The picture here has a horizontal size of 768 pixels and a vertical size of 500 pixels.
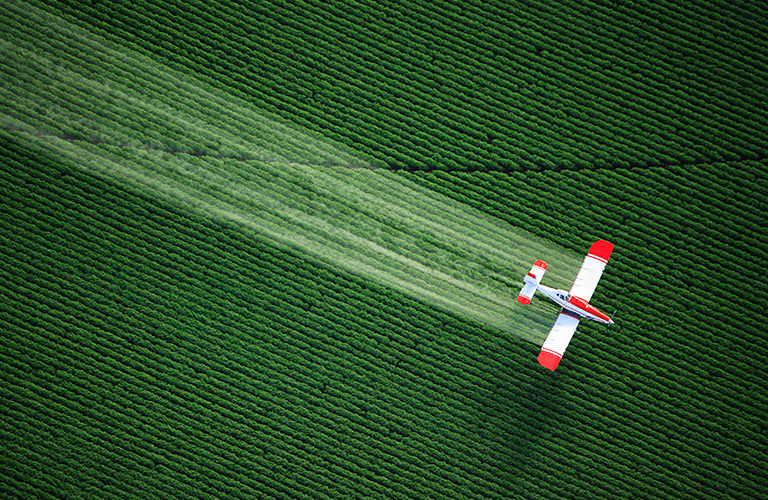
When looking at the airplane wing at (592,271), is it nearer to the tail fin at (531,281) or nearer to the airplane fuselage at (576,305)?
the airplane fuselage at (576,305)

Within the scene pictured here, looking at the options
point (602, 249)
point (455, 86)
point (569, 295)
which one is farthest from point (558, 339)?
point (455, 86)

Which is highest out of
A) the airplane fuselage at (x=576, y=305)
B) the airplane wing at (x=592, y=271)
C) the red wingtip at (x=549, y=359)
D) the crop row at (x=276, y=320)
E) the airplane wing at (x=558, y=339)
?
the airplane wing at (x=592, y=271)

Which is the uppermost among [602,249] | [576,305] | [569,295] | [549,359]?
[602,249]

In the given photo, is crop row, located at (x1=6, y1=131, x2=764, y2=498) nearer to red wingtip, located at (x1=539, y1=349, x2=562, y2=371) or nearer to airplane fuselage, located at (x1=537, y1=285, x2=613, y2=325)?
red wingtip, located at (x1=539, y1=349, x2=562, y2=371)

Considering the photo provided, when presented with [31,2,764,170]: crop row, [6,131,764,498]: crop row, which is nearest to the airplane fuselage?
[6,131,764,498]: crop row

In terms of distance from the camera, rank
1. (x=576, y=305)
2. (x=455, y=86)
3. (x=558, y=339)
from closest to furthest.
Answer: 1. (x=576, y=305)
2. (x=558, y=339)
3. (x=455, y=86)

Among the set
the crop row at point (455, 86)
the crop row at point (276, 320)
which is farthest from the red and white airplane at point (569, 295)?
the crop row at point (455, 86)

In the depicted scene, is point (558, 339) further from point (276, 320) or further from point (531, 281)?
point (276, 320)

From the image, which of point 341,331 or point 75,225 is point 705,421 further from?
point 75,225
